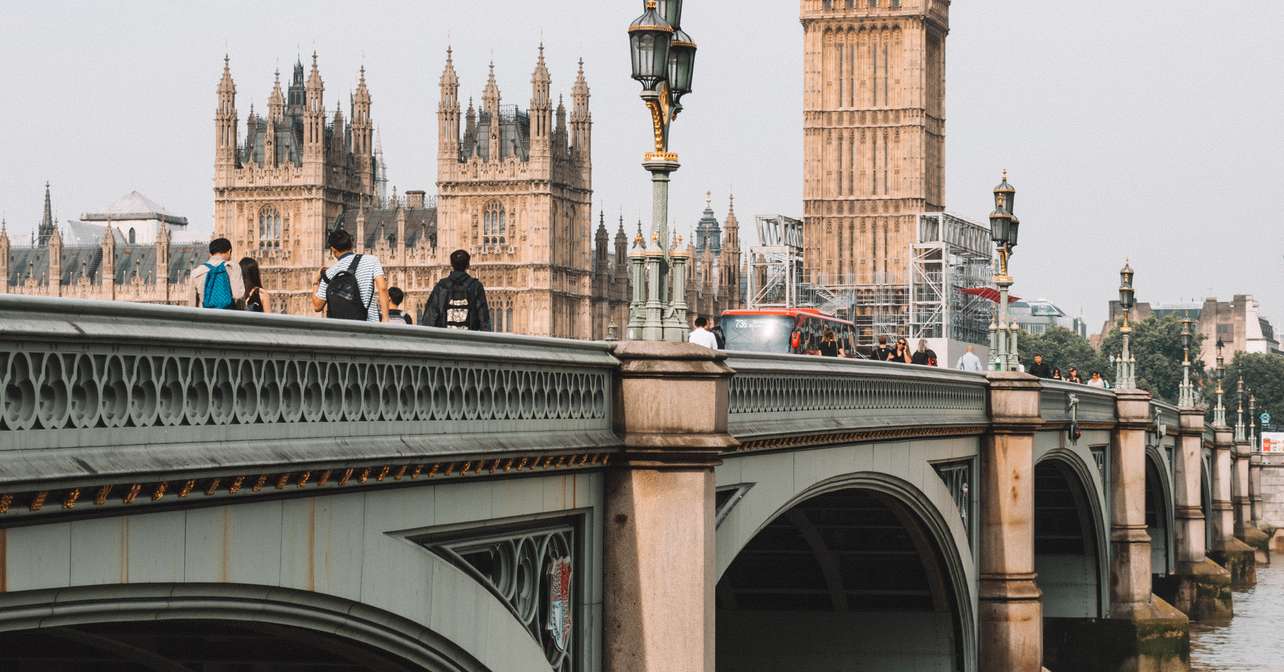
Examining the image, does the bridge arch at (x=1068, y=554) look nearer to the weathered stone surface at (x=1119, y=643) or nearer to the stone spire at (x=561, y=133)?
the weathered stone surface at (x=1119, y=643)

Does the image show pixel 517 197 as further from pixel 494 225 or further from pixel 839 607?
pixel 839 607

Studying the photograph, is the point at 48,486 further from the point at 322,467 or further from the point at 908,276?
the point at 908,276

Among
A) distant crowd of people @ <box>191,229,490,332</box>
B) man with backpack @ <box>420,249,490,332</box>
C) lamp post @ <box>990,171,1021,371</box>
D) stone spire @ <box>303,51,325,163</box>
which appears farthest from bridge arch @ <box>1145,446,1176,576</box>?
stone spire @ <box>303,51,325,163</box>

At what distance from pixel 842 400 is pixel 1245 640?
29215mm

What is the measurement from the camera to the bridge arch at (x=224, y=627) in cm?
591

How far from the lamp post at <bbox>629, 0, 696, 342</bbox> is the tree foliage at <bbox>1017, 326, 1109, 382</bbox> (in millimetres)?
116019

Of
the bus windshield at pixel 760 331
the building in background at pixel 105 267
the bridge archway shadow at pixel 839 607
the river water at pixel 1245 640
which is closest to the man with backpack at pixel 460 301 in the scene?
the bridge archway shadow at pixel 839 607

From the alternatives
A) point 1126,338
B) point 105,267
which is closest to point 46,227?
point 105,267

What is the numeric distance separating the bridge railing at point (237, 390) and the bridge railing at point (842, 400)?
3.71 metres

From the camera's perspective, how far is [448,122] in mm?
92125

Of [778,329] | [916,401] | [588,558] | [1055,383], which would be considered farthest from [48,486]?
[778,329]

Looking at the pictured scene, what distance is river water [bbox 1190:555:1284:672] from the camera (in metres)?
38.7

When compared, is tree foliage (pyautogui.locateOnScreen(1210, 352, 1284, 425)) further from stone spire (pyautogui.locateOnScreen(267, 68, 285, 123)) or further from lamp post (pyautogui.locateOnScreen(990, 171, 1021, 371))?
lamp post (pyautogui.locateOnScreen(990, 171, 1021, 371))

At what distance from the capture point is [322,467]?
686cm
